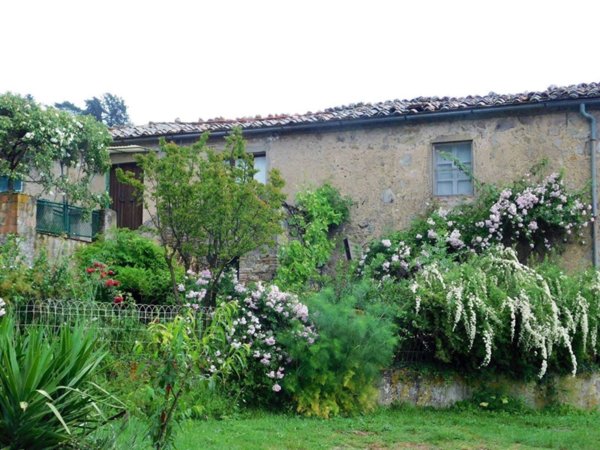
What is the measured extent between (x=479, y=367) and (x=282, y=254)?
192 inches

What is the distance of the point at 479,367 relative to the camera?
36.3ft

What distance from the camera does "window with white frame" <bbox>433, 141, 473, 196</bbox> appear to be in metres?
16.0

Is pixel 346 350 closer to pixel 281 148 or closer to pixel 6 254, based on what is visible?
pixel 6 254

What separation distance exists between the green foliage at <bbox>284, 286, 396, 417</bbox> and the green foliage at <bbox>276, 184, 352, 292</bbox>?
11.7 ft

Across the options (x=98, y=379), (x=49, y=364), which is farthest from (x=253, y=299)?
(x=49, y=364)

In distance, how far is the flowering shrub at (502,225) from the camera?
14625 mm

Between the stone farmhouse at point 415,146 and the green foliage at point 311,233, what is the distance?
33 centimetres

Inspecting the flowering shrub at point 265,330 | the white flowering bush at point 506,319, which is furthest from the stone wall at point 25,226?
the white flowering bush at point 506,319

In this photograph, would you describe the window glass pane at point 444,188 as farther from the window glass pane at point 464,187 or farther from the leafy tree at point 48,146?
the leafy tree at point 48,146

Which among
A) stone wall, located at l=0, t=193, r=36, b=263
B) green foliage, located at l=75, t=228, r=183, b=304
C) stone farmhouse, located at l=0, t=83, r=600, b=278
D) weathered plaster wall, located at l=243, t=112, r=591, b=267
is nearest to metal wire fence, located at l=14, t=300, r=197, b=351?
green foliage, located at l=75, t=228, r=183, b=304

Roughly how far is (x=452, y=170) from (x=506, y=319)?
5.67 meters

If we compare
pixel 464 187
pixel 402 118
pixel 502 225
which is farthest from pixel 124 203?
pixel 502 225

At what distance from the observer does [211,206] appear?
11438mm

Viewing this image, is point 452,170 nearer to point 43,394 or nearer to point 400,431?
point 400,431
